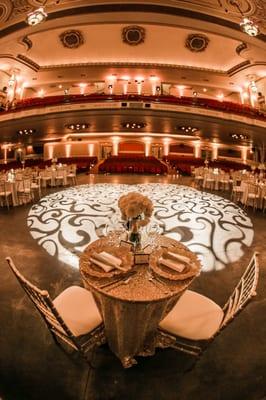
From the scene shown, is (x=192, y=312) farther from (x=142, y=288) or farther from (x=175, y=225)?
(x=175, y=225)

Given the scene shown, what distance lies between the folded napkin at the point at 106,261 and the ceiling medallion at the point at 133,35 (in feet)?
43.4

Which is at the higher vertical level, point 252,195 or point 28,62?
point 28,62

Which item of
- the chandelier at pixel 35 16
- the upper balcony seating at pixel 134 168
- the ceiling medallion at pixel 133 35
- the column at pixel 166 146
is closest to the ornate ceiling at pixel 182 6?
the chandelier at pixel 35 16

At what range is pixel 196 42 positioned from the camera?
12703 mm

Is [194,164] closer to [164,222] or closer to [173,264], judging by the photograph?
[164,222]

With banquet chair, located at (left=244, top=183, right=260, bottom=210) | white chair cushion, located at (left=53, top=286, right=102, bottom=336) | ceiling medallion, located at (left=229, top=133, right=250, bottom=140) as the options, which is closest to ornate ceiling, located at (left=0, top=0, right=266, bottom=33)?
banquet chair, located at (left=244, top=183, right=260, bottom=210)

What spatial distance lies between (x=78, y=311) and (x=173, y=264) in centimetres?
88

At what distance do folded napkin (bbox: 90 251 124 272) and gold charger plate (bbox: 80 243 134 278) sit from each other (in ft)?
0.08

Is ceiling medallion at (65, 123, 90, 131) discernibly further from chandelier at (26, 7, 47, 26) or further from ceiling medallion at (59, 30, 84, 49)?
chandelier at (26, 7, 47, 26)

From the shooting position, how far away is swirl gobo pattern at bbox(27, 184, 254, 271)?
14.4ft

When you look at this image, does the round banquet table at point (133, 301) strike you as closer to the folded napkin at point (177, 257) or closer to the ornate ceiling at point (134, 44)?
the folded napkin at point (177, 257)

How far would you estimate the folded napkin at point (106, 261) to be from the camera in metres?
1.86

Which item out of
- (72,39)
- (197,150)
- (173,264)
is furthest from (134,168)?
(173,264)

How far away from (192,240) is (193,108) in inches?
386
